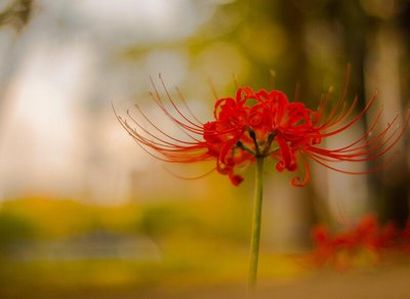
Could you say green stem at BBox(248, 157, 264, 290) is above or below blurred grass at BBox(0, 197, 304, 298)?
above

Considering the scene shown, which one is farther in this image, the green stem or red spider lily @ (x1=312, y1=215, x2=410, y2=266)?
red spider lily @ (x1=312, y1=215, x2=410, y2=266)

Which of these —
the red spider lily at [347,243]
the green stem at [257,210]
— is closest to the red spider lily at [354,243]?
the red spider lily at [347,243]

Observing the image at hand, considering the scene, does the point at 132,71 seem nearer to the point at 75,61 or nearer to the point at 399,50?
the point at 75,61

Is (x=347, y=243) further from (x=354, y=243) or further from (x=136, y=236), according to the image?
(x=136, y=236)

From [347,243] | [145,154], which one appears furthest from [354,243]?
[145,154]

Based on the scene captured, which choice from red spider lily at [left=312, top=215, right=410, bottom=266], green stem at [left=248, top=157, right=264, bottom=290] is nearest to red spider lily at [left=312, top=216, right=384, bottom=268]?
red spider lily at [left=312, top=215, right=410, bottom=266]

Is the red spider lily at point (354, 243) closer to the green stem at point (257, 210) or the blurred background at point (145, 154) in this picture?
the blurred background at point (145, 154)

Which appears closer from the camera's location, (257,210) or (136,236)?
(257,210)

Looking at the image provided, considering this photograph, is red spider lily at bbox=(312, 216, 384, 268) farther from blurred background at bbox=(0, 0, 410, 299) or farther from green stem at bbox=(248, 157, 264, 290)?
green stem at bbox=(248, 157, 264, 290)
